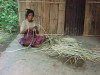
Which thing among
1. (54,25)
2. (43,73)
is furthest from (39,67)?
(54,25)

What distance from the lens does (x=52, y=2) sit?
277 inches

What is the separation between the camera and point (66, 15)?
7180 mm

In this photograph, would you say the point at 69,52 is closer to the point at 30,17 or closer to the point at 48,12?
the point at 30,17

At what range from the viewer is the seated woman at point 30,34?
5.96 m

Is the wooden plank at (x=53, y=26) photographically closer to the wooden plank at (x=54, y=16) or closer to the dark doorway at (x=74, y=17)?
the wooden plank at (x=54, y=16)

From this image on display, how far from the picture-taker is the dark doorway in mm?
7078

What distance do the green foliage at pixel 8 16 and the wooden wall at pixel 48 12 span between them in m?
1.28

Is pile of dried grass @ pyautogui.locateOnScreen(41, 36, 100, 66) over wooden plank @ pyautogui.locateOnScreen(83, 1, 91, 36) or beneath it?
beneath

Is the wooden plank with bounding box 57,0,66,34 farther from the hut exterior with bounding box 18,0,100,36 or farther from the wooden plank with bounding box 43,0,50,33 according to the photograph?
the wooden plank with bounding box 43,0,50,33

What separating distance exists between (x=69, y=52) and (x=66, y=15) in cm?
204

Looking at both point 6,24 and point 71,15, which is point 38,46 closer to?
Answer: point 71,15

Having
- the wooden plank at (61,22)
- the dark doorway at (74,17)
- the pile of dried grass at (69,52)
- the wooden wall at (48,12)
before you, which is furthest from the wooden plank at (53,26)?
the pile of dried grass at (69,52)

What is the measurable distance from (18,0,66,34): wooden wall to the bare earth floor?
1622 mm

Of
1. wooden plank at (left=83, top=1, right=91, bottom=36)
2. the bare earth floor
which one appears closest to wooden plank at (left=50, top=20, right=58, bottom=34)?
wooden plank at (left=83, top=1, right=91, bottom=36)
